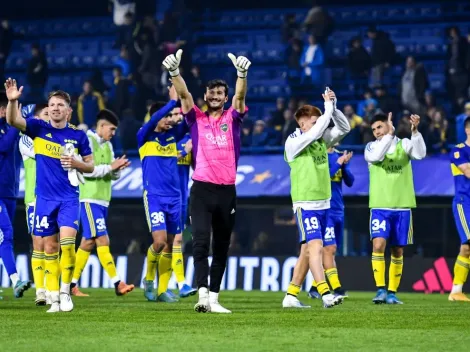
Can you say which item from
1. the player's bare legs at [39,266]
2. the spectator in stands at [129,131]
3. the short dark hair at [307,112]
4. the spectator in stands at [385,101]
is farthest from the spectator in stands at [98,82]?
the short dark hair at [307,112]

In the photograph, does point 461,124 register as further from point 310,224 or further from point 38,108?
point 310,224

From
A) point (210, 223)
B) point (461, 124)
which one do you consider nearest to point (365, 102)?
point (461, 124)

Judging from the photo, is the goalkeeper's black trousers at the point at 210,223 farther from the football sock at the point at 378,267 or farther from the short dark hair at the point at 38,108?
the football sock at the point at 378,267

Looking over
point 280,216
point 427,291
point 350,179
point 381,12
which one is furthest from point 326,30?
point 350,179

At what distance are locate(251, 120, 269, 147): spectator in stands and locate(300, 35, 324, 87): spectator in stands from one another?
1965 mm

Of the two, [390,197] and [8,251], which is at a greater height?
[390,197]

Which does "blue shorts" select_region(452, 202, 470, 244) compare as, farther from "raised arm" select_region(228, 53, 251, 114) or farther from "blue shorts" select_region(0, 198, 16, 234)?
"blue shorts" select_region(0, 198, 16, 234)

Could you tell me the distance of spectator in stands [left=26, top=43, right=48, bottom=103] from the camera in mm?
27047

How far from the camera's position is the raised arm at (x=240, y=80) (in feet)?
34.8

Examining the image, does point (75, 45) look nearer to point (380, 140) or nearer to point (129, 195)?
point (129, 195)

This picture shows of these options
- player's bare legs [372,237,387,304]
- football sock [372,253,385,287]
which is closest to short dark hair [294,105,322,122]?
player's bare legs [372,237,387,304]

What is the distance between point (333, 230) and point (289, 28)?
1178 cm

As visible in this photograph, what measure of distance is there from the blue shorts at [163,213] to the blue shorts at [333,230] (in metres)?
2.15

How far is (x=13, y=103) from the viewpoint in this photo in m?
10.8
